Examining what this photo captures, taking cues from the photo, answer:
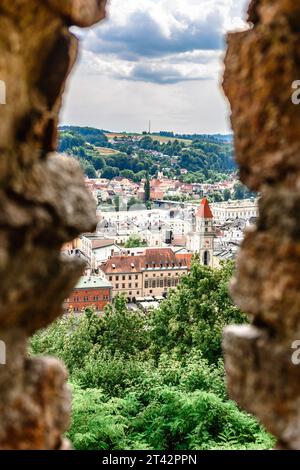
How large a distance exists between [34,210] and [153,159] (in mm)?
181796

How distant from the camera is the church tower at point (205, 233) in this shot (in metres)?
64.7

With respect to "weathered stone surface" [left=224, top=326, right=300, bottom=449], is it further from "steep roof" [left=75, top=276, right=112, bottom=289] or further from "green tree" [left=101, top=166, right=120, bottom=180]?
"green tree" [left=101, top=166, right=120, bottom=180]

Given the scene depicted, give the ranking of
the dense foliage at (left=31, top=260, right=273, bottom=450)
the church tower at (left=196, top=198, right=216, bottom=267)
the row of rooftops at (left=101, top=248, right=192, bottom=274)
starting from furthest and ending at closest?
the church tower at (left=196, top=198, right=216, bottom=267) → the row of rooftops at (left=101, top=248, right=192, bottom=274) → the dense foliage at (left=31, top=260, right=273, bottom=450)

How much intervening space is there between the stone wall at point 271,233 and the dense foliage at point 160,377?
4.82 meters

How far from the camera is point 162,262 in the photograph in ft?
207

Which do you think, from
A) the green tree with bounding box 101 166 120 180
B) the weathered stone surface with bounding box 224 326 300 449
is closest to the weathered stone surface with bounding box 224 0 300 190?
the weathered stone surface with bounding box 224 326 300 449

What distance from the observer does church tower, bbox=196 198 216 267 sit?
64688mm

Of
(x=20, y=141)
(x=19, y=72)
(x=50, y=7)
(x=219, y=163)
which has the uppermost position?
(x=219, y=163)

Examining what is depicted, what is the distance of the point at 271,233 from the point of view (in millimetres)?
2822

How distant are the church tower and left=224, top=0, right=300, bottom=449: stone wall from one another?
61.1m

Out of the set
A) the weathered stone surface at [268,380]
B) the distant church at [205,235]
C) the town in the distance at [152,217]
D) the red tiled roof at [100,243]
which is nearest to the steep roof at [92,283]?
the town in the distance at [152,217]

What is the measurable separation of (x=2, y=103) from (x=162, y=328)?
19.3 meters
